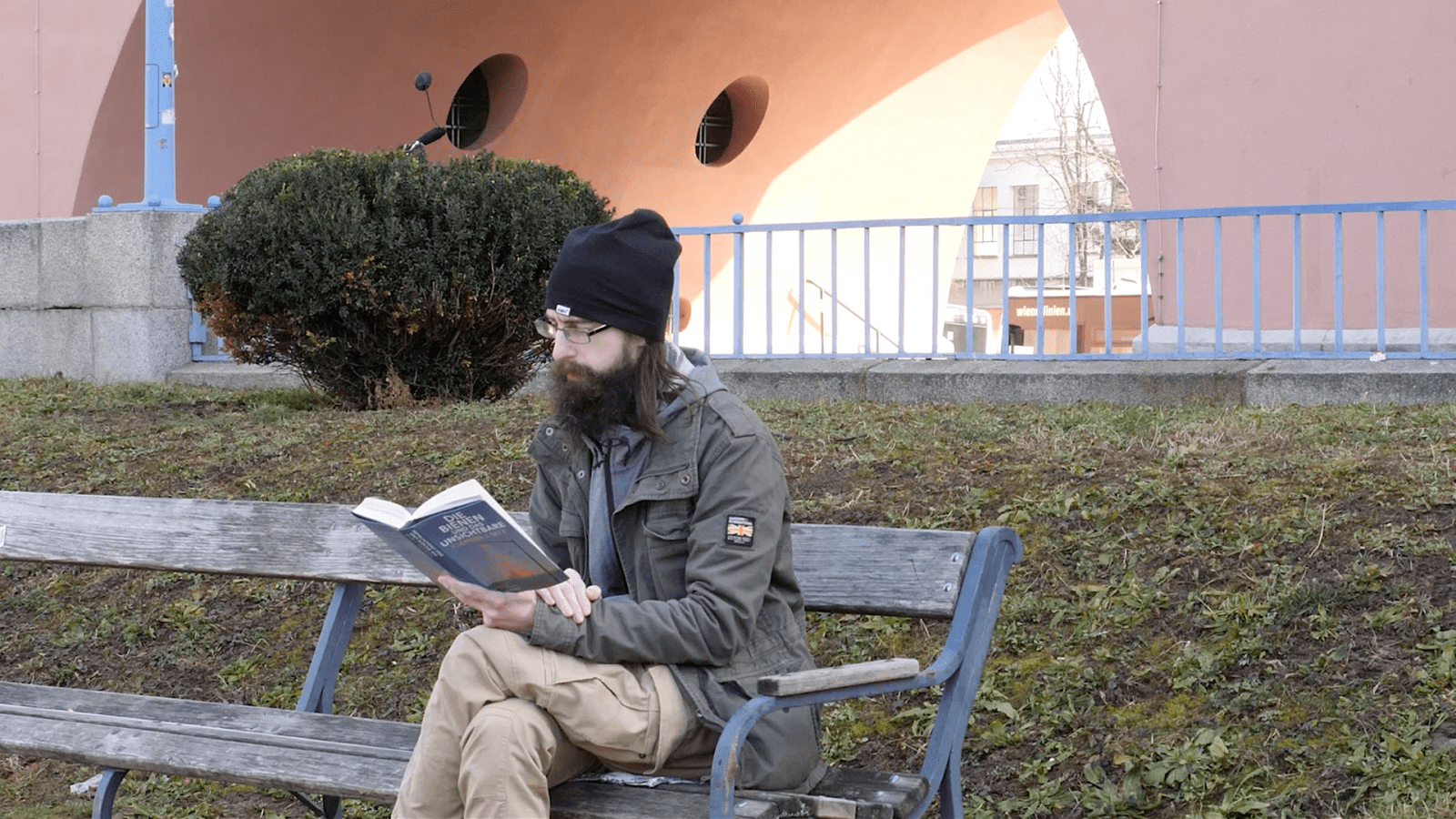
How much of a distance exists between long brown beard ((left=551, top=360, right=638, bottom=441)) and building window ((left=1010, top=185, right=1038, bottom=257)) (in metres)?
51.5

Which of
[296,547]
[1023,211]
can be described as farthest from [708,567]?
[1023,211]

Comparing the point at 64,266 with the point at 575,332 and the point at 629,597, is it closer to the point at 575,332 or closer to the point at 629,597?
the point at 575,332

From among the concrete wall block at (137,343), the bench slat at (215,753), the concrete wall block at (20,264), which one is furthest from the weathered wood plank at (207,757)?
the concrete wall block at (20,264)

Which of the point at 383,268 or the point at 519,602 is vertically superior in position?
the point at 383,268

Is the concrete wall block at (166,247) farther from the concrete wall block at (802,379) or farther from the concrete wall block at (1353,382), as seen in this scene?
the concrete wall block at (1353,382)

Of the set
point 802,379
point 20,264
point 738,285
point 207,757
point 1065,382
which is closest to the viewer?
point 207,757

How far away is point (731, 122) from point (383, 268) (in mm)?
10973

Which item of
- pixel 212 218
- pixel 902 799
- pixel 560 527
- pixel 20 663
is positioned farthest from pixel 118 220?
pixel 902 799

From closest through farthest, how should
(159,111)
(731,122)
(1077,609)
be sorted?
(1077,609)
(159,111)
(731,122)

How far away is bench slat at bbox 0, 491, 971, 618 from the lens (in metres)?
3.20

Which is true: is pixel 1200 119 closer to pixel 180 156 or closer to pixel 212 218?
pixel 212 218

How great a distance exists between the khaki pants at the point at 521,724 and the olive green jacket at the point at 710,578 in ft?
0.14

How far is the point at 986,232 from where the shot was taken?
55875 millimetres

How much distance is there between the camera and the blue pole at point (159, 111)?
10328 mm
